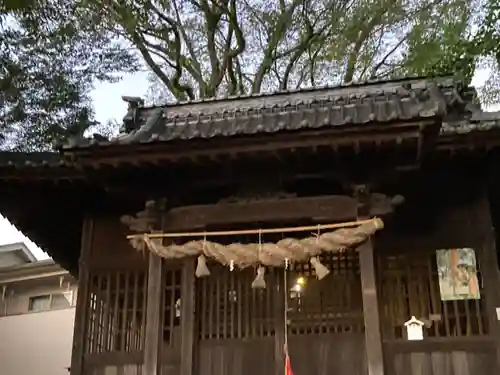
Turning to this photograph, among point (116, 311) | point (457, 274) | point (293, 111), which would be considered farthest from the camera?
point (293, 111)

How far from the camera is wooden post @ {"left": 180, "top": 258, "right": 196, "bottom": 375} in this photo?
25.4 feet

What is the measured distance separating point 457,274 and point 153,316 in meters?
3.70

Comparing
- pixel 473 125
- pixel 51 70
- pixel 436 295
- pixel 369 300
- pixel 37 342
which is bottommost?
pixel 369 300

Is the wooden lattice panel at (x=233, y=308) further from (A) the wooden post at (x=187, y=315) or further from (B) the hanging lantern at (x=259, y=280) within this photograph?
(B) the hanging lantern at (x=259, y=280)

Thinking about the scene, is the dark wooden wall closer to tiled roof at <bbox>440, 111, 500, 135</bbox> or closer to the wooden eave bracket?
the wooden eave bracket

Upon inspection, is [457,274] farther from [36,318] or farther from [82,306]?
[36,318]

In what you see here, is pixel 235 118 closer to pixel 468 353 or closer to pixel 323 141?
pixel 323 141

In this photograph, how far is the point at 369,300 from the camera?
7.44m

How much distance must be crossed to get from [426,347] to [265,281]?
2.07 m

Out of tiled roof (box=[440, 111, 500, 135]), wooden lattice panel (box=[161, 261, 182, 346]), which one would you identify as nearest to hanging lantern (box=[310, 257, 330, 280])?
wooden lattice panel (box=[161, 261, 182, 346])

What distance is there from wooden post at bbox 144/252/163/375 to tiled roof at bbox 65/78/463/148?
1.62 meters

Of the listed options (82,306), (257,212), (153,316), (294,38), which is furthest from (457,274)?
(294,38)

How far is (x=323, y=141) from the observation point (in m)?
7.34

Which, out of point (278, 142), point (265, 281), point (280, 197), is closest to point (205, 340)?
point (265, 281)
